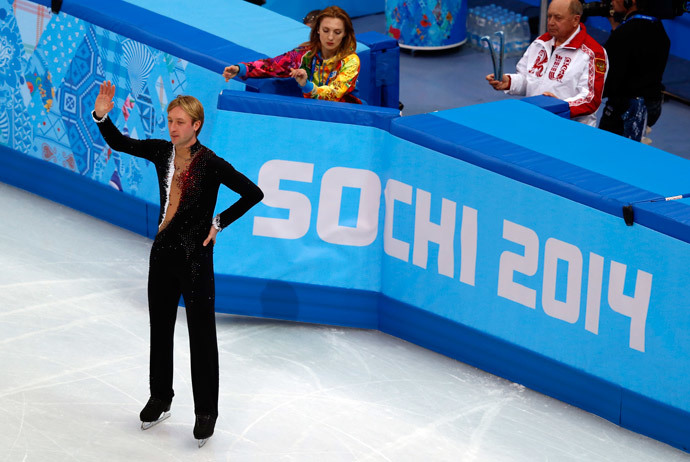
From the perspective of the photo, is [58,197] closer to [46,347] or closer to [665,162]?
[46,347]

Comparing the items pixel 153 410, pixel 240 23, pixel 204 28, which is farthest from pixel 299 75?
pixel 153 410

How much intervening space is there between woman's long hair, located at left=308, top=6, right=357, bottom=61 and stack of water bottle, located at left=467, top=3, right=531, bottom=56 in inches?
191

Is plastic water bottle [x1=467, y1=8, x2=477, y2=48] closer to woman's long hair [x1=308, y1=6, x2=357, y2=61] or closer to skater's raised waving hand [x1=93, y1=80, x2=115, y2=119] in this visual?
woman's long hair [x1=308, y1=6, x2=357, y2=61]

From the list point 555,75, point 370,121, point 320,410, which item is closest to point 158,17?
point 370,121

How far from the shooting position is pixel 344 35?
22.7 ft

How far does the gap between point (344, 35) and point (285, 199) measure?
1.03 meters

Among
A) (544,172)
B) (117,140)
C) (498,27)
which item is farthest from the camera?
(498,27)

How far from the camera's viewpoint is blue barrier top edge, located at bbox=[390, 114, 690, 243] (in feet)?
18.2

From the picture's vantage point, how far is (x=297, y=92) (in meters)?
7.34

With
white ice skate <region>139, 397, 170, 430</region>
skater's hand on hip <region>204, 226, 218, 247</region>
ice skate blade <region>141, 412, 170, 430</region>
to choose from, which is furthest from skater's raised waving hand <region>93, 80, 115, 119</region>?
ice skate blade <region>141, 412, 170, 430</region>

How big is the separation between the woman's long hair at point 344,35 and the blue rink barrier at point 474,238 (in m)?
0.54

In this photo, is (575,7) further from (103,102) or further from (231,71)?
(103,102)

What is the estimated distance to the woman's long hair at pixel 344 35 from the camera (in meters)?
6.85

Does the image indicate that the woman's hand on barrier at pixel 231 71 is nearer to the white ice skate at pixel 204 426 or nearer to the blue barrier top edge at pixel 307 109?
the blue barrier top edge at pixel 307 109
